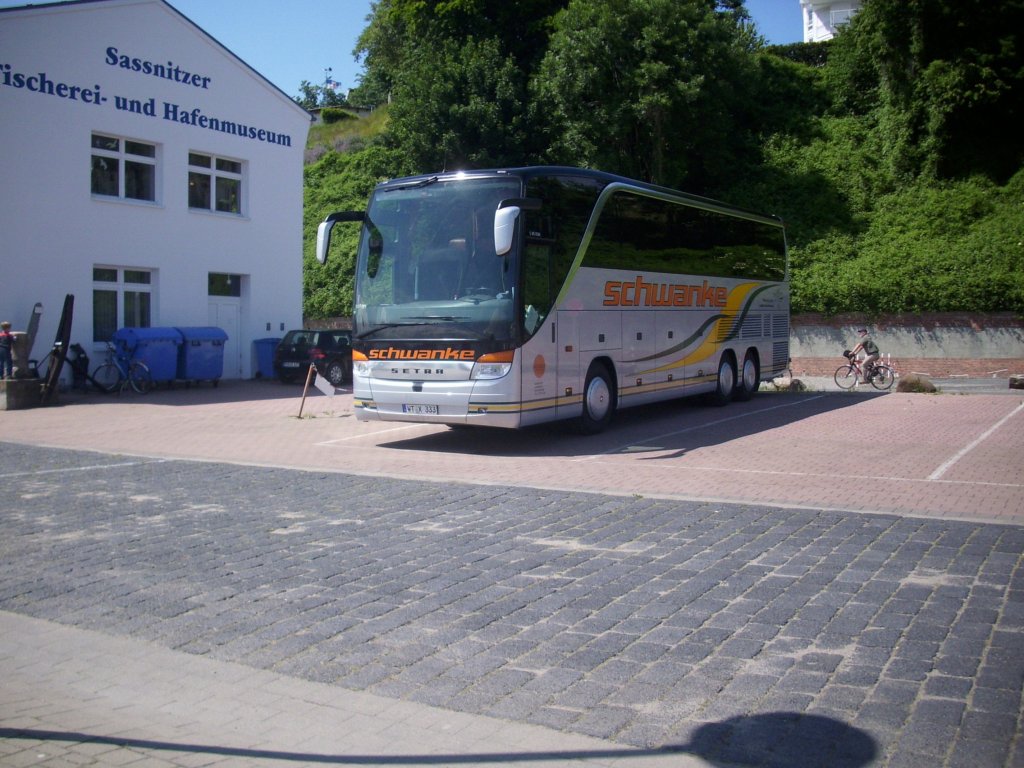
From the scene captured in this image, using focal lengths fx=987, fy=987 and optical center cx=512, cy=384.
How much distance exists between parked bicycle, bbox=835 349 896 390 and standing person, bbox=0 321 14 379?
20.1m

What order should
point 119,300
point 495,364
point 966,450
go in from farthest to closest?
point 119,300 → point 966,450 → point 495,364

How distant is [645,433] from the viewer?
1588 centimetres

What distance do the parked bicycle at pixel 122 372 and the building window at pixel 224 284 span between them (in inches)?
165

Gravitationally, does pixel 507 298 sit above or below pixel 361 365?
above

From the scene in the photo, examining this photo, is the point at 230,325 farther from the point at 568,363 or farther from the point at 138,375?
the point at 568,363

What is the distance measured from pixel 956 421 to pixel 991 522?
947 centimetres

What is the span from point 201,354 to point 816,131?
27.8 metres

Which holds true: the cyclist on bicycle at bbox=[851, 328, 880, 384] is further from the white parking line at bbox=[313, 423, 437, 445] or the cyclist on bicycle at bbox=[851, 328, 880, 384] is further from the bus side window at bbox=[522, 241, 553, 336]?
the bus side window at bbox=[522, 241, 553, 336]

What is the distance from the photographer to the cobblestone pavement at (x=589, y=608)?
4395mm

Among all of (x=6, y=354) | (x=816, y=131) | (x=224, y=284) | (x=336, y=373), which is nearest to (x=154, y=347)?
(x=6, y=354)

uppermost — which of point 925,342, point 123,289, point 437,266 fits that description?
point 123,289

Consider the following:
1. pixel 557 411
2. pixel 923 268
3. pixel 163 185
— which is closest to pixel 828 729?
pixel 557 411

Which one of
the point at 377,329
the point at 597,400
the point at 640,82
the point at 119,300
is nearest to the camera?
the point at 377,329

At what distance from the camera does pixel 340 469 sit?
12.1m
